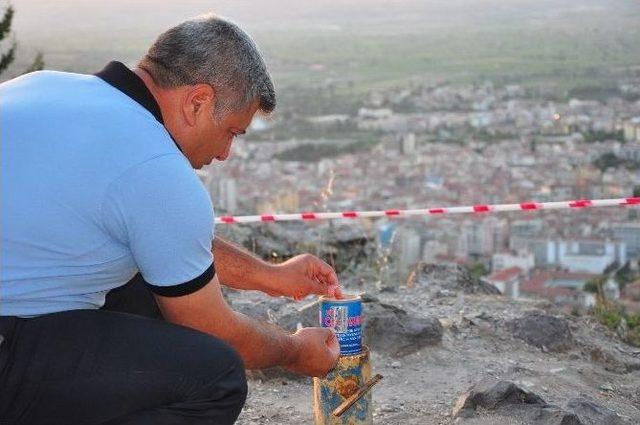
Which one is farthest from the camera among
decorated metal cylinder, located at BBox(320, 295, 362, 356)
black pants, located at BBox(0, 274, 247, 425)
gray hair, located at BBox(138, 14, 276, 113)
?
decorated metal cylinder, located at BBox(320, 295, 362, 356)

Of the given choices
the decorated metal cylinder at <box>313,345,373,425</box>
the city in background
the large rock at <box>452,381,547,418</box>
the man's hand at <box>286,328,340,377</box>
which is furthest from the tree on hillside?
the man's hand at <box>286,328,340,377</box>

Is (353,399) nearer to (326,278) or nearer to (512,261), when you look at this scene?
(326,278)

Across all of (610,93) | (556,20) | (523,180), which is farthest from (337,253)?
(556,20)

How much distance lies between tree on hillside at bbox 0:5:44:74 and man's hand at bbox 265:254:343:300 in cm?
1357

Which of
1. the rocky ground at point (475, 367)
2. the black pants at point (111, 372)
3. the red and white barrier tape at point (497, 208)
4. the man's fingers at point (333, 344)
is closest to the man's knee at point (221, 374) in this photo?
the black pants at point (111, 372)

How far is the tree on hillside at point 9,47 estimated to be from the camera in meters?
16.8

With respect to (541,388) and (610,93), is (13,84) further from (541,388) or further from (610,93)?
(610,93)

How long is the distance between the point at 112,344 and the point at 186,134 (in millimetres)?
706

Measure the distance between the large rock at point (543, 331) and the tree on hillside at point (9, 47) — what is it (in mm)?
12602

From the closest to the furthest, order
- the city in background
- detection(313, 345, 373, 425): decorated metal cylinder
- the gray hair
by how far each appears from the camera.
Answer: the gray hair < detection(313, 345, 373, 425): decorated metal cylinder < the city in background

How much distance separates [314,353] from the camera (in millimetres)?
3492

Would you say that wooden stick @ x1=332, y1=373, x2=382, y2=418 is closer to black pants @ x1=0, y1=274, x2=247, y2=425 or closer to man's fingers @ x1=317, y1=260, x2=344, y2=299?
man's fingers @ x1=317, y1=260, x2=344, y2=299

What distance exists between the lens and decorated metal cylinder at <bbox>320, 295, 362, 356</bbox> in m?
3.72

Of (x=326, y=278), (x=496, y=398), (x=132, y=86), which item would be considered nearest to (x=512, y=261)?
(x=496, y=398)
